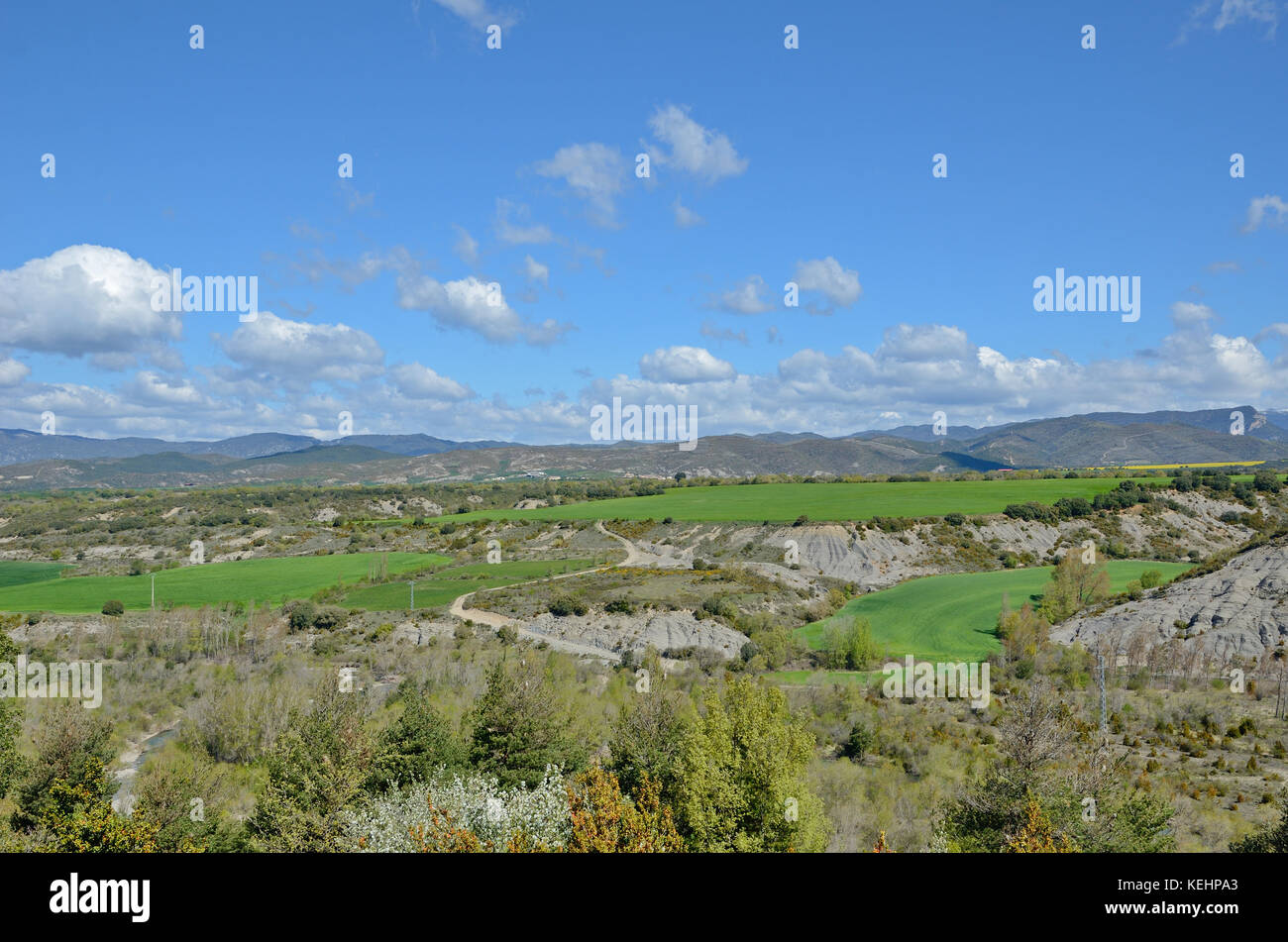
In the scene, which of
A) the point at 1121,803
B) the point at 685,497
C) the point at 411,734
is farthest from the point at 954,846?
the point at 685,497

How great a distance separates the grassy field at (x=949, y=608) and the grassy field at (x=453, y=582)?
3349 cm

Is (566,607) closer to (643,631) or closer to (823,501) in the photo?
(643,631)

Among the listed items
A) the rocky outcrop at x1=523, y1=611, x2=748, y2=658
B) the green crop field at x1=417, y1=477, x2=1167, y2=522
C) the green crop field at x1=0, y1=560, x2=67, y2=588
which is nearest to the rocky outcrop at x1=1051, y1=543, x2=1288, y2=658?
the rocky outcrop at x1=523, y1=611, x2=748, y2=658

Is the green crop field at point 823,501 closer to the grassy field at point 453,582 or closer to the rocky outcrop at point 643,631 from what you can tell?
the grassy field at point 453,582

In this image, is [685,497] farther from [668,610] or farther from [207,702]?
[207,702]

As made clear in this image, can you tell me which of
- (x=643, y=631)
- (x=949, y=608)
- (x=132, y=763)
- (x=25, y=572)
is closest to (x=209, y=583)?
(x=25, y=572)

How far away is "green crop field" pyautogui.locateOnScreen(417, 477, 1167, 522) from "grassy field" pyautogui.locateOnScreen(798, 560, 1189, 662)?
966 inches

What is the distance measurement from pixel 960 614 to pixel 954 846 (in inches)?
1898

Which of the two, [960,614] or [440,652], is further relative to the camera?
[960,614]

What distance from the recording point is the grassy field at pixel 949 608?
5791 centimetres

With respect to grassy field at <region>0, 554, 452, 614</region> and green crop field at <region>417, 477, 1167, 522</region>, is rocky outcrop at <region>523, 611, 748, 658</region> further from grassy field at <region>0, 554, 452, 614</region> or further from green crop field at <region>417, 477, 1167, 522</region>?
green crop field at <region>417, 477, 1167, 522</region>

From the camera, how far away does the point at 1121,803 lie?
72.9 feet

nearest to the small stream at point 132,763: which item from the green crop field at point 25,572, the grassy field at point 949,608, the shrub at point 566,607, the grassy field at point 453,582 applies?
the grassy field at point 453,582
